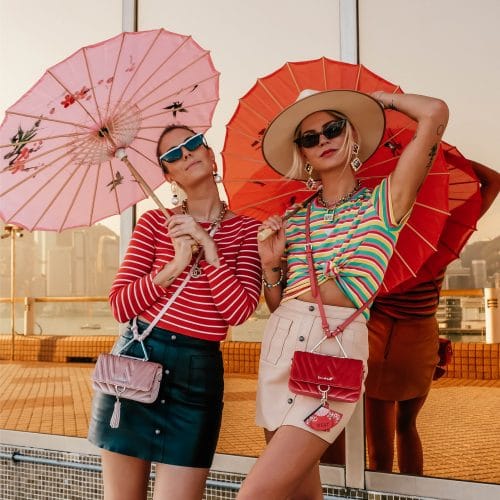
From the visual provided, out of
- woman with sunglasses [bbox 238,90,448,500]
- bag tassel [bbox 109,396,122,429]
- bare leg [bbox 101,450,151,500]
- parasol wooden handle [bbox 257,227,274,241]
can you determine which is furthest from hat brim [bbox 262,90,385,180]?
bare leg [bbox 101,450,151,500]

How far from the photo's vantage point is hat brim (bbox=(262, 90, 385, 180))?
6.28ft

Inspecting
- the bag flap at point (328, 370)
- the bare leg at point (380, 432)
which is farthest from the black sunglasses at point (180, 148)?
the bare leg at point (380, 432)

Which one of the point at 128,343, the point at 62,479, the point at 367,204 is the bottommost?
the point at 62,479

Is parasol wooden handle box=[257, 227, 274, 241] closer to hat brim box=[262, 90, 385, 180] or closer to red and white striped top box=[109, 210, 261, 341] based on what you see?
red and white striped top box=[109, 210, 261, 341]

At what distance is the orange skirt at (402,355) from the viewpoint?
264cm

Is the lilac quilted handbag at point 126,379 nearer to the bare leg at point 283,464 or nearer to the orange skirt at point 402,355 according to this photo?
the bare leg at point 283,464

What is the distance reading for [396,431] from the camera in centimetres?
274

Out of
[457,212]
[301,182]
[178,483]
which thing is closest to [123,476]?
[178,483]

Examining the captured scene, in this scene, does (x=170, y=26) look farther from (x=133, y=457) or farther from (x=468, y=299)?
(x=133, y=457)

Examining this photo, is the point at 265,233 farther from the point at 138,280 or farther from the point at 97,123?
the point at 97,123

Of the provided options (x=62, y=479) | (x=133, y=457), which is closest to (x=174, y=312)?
(x=133, y=457)

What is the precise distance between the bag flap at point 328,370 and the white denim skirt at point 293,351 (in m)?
0.06

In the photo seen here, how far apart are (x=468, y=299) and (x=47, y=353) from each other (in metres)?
2.51

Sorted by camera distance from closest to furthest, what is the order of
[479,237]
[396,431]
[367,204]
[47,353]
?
[367,204] → [479,237] → [396,431] → [47,353]
